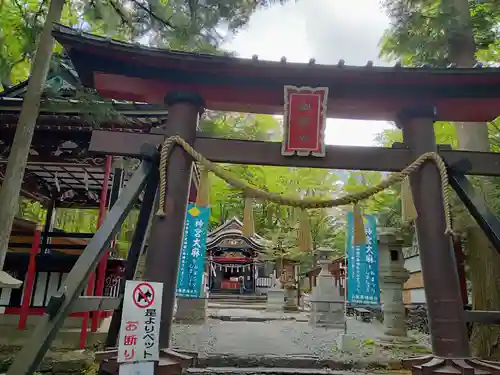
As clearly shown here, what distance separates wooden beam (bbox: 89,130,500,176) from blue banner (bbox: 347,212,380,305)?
162 inches

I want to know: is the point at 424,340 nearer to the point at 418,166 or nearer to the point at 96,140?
the point at 418,166

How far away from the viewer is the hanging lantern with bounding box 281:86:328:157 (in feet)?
14.5

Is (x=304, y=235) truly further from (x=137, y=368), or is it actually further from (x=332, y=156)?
(x=137, y=368)

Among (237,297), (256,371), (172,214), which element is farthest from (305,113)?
(237,297)

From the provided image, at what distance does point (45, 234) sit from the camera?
8.15 m

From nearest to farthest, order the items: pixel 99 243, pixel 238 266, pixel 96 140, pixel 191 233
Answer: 1. pixel 99 243
2. pixel 96 140
3. pixel 191 233
4. pixel 238 266

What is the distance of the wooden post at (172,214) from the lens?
3.87m

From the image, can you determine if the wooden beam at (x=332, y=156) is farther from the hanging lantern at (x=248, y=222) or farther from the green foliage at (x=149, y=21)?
the green foliage at (x=149, y=21)

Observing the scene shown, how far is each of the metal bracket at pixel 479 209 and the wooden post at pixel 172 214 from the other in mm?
3037

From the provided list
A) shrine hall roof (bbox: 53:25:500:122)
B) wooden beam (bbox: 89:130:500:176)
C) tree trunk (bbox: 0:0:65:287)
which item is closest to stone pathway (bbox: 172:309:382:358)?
tree trunk (bbox: 0:0:65:287)

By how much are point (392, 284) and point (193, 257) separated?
17.6 ft

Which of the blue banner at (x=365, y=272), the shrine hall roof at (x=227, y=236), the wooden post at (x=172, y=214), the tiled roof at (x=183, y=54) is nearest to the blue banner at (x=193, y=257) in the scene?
the blue banner at (x=365, y=272)

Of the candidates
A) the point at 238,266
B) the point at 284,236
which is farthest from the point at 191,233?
the point at 238,266

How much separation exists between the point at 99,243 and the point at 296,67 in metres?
2.85
